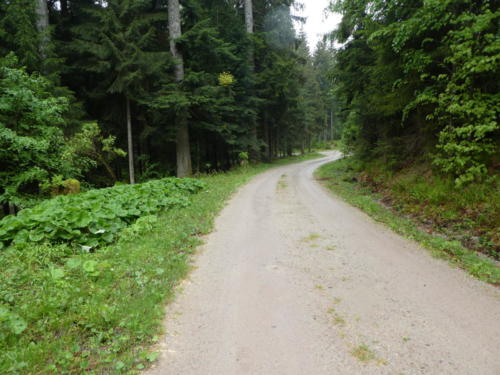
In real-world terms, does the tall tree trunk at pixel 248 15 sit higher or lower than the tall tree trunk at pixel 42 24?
higher

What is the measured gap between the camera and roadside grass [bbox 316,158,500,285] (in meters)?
4.36

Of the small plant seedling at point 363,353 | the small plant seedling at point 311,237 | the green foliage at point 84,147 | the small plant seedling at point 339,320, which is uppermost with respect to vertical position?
the green foliage at point 84,147

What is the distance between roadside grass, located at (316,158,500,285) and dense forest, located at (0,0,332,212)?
406 inches

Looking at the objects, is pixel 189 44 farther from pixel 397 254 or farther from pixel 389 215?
→ pixel 397 254

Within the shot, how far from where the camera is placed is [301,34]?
42469 millimetres

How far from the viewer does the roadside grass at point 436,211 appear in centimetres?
436

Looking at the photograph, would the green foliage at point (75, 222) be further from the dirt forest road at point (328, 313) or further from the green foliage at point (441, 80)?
the green foliage at point (441, 80)

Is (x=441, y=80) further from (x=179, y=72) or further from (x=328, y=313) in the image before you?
(x=179, y=72)

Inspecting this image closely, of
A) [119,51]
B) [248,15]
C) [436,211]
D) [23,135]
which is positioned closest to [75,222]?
[23,135]

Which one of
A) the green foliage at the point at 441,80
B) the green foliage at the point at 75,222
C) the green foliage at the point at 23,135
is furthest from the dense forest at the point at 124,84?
the green foliage at the point at 441,80

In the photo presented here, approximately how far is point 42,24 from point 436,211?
17.9 meters

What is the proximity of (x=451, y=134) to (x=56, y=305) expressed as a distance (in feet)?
27.4

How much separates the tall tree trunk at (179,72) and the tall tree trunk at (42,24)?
5638 mm

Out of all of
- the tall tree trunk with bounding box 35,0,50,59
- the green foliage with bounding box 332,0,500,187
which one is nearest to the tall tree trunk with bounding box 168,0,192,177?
the tall tree trunk with bounding box 35,0,50,59
